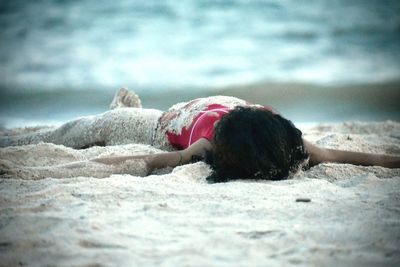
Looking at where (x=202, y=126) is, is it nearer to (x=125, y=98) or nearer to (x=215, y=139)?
(x=215, y=139)

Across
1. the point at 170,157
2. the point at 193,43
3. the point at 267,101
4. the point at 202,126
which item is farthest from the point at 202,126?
the point at 193,43

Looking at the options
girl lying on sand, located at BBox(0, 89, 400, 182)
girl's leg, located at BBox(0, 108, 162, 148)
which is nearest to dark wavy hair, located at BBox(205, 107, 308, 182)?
girl lying on sand, located at BBox(0, 89, 400, 182)

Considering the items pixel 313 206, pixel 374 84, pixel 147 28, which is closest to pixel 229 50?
pixel 147 28

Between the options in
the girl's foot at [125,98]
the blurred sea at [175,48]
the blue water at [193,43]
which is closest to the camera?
the girl's foot at [125,98]

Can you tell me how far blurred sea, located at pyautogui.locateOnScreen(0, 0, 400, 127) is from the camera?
8.51 meters

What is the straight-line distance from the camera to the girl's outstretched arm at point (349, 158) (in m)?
2.86

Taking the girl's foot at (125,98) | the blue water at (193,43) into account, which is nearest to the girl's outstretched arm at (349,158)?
the girl's foot at (125,98)

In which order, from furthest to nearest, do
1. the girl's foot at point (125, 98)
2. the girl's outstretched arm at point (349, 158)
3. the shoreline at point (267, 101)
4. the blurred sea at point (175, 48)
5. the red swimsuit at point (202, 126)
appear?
the blurred sea at point (175, 48)
the shoreline at point (267, 101)
the girl's foot at point (125, 98)
the red swimsuit at point (202, 126)
the girl's outstretched arm at point (349, 158)

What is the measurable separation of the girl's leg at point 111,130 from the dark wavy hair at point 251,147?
1.21 meters

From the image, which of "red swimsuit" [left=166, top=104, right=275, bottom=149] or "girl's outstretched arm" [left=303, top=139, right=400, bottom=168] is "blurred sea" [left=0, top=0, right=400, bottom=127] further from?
"girl's outstretched arm" [left=303, top=139, right=400, bottom=168]

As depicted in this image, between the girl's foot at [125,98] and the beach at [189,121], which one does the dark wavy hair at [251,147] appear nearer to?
the beach at [189,121]

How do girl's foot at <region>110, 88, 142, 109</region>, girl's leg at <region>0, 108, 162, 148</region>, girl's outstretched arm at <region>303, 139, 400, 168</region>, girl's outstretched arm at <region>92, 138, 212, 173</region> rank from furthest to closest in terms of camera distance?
1. girl's foot at <region>110, 88, 142, 109</region>
2. girl's leg at <region>0, 108, 162, 148</region>
3. girl's outstretched arm at <region>303, 139, 400, 168</region>
4. girl's outstretched arm at <region>92, 138, 212, 173</region>

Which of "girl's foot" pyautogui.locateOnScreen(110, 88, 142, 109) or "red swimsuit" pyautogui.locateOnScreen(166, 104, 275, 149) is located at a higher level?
"girl's foot" pyautogui.locateOnScreen(110, 88, 142, 109)

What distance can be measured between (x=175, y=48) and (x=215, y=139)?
838 centimetres
